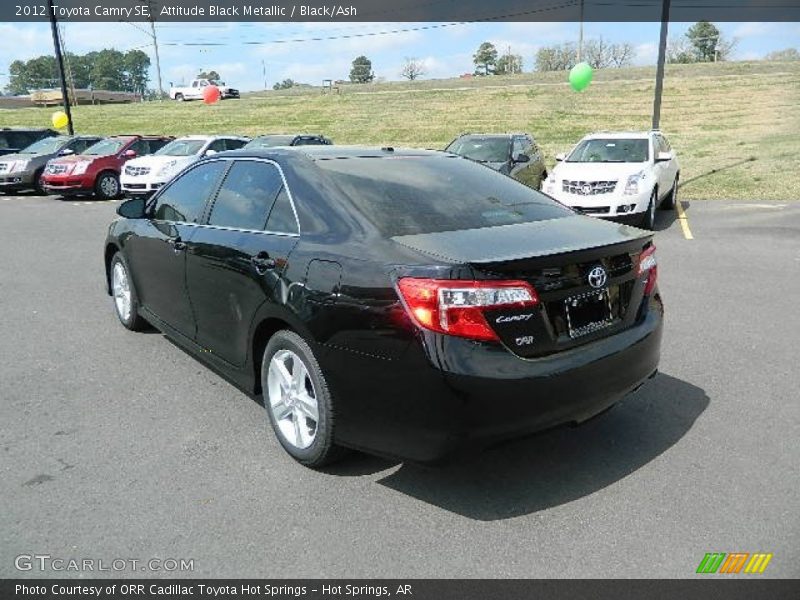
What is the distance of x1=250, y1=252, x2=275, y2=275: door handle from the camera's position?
3.36 meters

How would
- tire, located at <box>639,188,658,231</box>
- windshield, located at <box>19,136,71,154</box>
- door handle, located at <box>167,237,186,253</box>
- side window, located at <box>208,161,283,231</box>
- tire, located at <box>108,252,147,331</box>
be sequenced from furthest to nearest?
windshield, located at <box>19,136,71,154</box>, tire, located at <box>639,188,658,231</box>, tire, located at <box>108,252,147,331</box>, door handle, located at <box>167,237,186,253</box>, side window, located at <box>208,161,283,231</box>

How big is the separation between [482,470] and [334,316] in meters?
1.12

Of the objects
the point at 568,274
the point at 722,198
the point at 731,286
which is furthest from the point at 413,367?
the point at 722,198

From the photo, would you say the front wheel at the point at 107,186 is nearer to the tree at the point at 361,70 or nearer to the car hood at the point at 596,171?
the car hood at the point at 596,171

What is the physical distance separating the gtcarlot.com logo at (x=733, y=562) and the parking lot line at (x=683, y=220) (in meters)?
8.30

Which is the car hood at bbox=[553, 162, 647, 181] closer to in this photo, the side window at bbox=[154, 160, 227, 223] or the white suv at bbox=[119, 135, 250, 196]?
the side window at bbox=[154, 160, 227, 223]

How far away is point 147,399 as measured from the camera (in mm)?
4199

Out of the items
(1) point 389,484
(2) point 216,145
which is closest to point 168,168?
(2) point 216,145

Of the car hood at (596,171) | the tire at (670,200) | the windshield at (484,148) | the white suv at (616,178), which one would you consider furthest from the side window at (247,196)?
the tire at (670,200)

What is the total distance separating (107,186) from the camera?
56.5 feet

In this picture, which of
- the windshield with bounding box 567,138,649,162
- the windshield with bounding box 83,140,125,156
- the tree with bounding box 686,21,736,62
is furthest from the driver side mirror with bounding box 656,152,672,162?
the tree with bounding box 686,21,736,62

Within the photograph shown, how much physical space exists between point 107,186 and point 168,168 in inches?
103

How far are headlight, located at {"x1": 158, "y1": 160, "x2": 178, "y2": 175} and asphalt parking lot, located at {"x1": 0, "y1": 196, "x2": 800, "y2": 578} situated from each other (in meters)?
11.4

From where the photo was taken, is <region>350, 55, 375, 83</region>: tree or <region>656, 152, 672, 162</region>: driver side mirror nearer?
<region>656, 152, 672, 162</region>: driver side mirror
